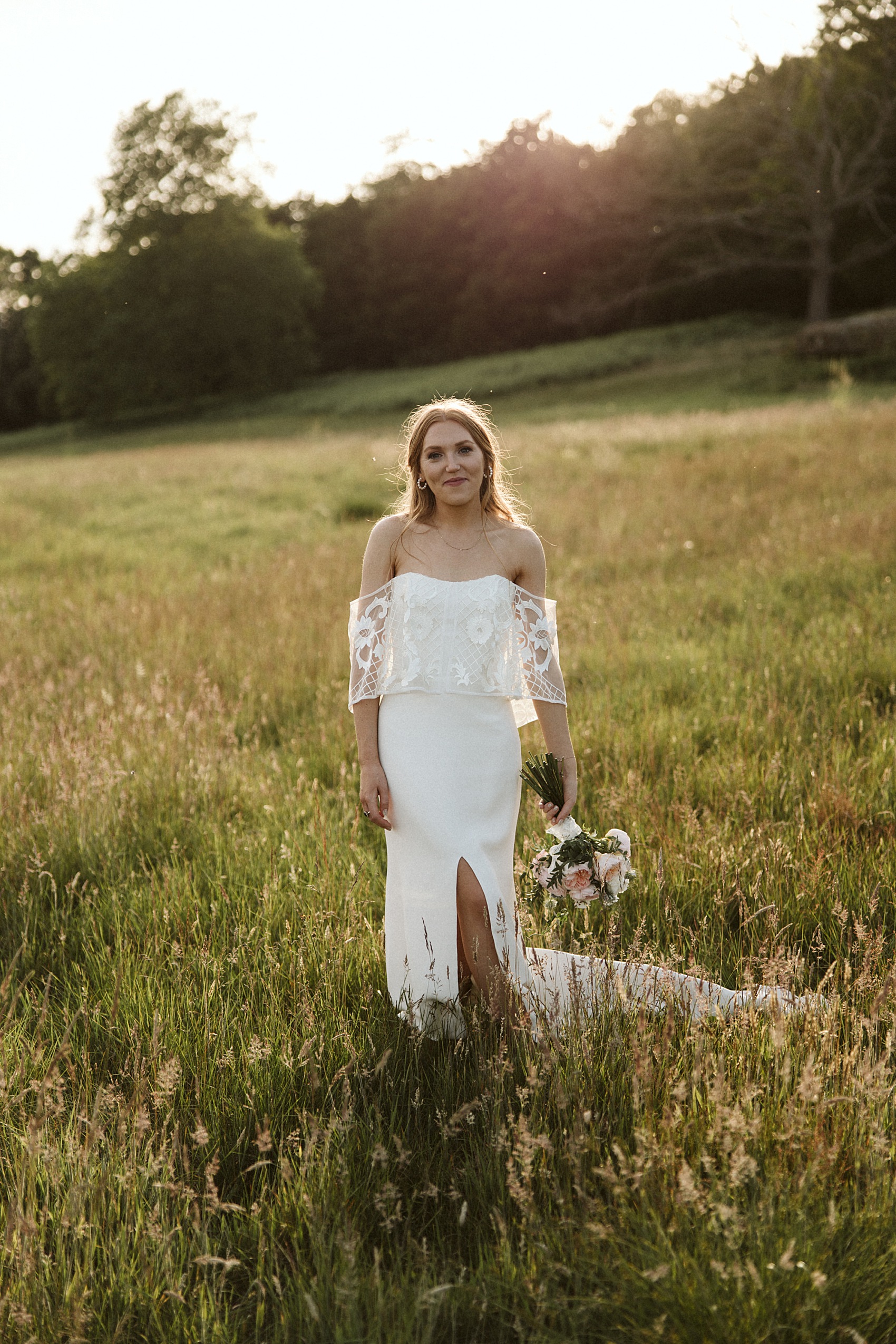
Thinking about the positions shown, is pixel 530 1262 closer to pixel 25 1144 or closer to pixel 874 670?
pixel 25 1144

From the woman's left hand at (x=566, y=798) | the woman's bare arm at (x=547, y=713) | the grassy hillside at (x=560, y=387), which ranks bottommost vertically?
the woman's left hand at (x=566, y=798)

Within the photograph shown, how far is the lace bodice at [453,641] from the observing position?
9.68 feet

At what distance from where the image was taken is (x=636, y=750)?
477 centimetres

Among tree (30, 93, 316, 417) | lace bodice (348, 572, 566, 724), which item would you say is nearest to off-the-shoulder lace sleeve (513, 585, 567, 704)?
lace bodice (348, 572, 566, 724)

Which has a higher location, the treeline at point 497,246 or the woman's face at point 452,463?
the treeline at point 497,246

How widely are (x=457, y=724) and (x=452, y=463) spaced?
0.85 metres

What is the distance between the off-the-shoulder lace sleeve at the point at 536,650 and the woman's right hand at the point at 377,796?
56 centimetres

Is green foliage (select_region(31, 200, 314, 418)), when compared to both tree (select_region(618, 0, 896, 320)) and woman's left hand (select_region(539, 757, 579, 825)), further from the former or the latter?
woman's left hand (select_region(539, 757, 579, 825))

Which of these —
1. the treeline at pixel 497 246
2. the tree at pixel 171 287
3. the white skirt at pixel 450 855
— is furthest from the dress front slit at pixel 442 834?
the tree at pixel 171 287

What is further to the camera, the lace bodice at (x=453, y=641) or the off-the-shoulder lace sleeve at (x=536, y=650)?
the off-the-shoulder lace sleeve at (x=536, y=650)

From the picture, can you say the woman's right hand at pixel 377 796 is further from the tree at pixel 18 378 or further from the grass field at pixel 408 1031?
the tree at pixel 18 378

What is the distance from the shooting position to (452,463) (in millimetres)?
3049

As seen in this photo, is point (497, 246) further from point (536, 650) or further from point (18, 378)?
point (536, 650)

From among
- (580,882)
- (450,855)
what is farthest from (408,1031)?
(580,882)
